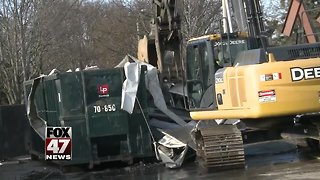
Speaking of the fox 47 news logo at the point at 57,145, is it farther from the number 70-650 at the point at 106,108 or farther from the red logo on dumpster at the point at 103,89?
the red logo on dumpster at the point at 103,89

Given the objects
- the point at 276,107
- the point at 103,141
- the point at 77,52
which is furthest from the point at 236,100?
the point at 77,52

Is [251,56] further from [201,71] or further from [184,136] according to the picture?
[184,136]

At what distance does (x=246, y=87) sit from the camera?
34.3ft

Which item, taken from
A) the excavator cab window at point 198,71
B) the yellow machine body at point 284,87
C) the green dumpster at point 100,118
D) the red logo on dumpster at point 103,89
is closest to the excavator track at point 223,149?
the excavator cab window at point 198,71

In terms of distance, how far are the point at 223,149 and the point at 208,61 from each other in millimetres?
1678

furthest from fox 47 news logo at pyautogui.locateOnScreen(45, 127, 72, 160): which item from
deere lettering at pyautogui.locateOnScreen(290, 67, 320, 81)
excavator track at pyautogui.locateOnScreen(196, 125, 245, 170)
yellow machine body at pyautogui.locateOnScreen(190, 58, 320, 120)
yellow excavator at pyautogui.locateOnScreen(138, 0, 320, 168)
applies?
deere lettering at pyautogui.locateOnScreen(290, 67, 320, 81)

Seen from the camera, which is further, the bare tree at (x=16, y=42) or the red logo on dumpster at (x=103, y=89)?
the bare tree at (x=16, y=42)

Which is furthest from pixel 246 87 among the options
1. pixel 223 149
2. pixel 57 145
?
pixel 57 145

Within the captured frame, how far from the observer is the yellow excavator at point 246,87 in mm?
10133

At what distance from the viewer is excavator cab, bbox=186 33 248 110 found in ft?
38.3

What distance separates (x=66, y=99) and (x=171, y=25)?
4303 millimetres

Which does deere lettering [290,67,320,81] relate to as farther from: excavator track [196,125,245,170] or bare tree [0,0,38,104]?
bare tree [0,0,38,104]

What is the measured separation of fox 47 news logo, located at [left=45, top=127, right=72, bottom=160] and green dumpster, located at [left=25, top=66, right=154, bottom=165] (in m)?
0.81

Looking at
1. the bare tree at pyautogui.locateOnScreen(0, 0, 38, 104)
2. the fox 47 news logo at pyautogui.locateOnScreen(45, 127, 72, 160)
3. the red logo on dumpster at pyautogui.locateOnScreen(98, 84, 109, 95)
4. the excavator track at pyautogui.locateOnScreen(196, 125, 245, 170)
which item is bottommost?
the excavator track at pyautogui.locateOnScreen(196, 125, 245, 170)
